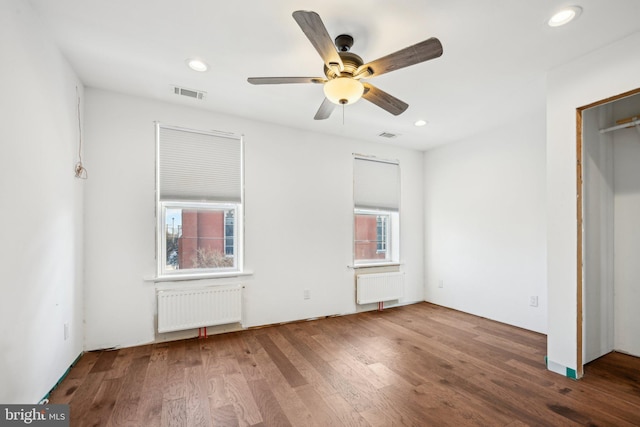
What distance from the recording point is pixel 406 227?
4938mm

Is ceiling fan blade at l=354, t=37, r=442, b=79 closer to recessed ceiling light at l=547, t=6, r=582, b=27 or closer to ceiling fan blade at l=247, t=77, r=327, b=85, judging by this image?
ceiling fan blade at l=247, t=77, r=327, b=85

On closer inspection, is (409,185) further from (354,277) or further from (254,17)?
(254,17)

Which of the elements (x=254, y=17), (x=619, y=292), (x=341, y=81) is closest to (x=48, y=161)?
(x=254, y=17)

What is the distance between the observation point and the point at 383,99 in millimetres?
2252

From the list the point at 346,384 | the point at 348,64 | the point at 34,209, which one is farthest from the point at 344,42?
the point at 346,384

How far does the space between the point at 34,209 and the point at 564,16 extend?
3.82 meters

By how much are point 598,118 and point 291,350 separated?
3.93m

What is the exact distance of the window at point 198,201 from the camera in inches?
129

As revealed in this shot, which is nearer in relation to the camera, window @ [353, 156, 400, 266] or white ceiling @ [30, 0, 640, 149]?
white ceiling @ [30, 0, 640, 149]

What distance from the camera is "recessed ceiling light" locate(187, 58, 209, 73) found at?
2428 mm

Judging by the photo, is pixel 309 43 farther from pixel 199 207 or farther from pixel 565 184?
pixel 565 184

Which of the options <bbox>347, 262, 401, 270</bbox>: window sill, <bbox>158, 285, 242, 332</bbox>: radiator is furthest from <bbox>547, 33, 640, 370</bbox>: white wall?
<bbox>158, 285, 242, 332</bbox>: radiator

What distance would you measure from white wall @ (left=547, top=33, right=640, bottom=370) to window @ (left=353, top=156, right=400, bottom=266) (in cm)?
242

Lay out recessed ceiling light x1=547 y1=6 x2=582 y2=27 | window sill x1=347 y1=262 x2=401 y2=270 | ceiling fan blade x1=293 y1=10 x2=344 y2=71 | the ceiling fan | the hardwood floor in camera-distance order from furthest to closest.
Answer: window sill x1=347 y1=262 x2=401 y2=270 → the hardwood floor → recessed ceiling light x1=547 y1=6 x2=582 y2=27 → the ceiling fan → ceiling fan blade x1=293 y1=10 x2=344 y2=71
